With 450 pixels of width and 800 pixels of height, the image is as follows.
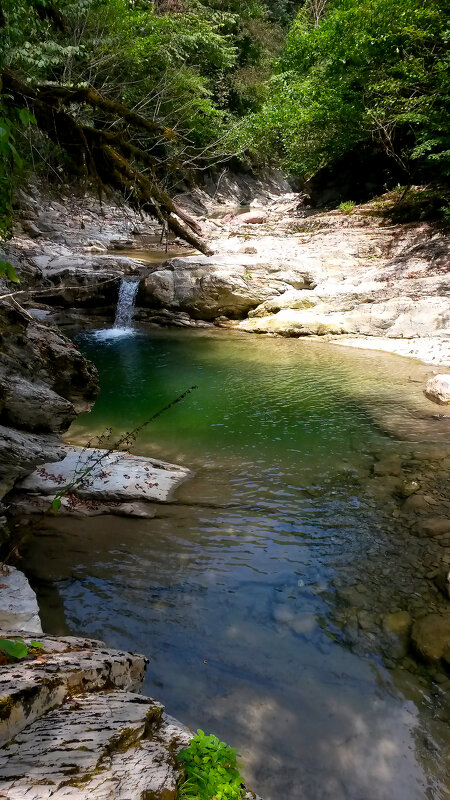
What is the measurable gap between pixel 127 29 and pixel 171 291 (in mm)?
13290

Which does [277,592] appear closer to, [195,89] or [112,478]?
[112,478]

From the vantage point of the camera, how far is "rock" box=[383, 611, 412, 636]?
4.02 meters

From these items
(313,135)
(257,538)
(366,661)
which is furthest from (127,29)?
(366,661)

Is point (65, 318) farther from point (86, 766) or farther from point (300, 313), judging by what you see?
point (86, 766)

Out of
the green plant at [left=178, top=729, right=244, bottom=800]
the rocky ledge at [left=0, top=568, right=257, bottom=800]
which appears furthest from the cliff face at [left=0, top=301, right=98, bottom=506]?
the green plant at [left=178, top=729, right=244, bottom=800]

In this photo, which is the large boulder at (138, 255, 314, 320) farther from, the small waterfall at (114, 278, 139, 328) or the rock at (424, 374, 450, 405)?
the rock at (424, 374, 450, 405)

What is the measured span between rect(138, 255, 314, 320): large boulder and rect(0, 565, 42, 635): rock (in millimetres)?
11075

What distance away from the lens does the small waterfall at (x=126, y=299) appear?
15.0m

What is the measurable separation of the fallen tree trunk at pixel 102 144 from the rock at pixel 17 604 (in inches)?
143

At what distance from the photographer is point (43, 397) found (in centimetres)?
520

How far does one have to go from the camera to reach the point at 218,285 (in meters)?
14.2

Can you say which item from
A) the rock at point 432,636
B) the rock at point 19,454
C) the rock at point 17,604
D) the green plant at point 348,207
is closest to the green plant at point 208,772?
the rock at point 17,604

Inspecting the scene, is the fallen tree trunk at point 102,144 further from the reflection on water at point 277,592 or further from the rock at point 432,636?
the rock at point 432,636

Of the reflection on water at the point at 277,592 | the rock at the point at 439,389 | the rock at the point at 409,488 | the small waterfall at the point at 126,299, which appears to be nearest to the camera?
the reflection on water at the point at 277,592
